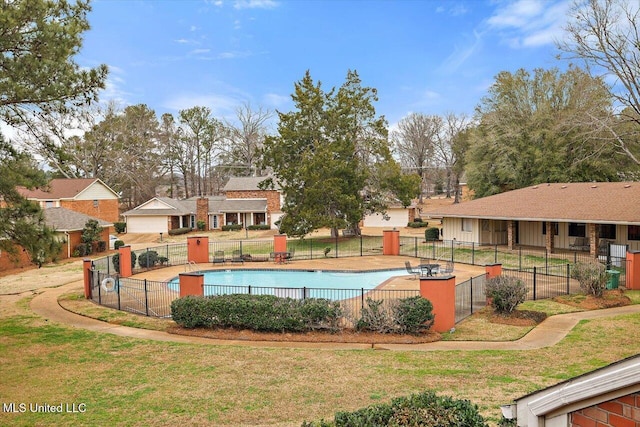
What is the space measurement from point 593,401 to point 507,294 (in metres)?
12.2

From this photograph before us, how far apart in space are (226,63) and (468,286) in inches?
1345

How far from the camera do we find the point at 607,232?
1045 inches

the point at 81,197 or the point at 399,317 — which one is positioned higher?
the point at 81,197

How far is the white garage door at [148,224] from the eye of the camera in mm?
49000

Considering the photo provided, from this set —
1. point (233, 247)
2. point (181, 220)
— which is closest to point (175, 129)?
point (181, 220)

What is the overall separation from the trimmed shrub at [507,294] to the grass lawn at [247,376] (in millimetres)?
1945

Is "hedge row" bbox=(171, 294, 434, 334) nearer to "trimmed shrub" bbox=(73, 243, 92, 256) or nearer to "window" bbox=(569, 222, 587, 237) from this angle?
"window" bbox=(569, 222, 587, 237)

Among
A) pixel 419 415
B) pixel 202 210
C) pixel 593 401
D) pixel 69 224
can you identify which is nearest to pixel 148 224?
pixel 202 210

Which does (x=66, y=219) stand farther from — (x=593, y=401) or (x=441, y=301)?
(x=593, y=401)

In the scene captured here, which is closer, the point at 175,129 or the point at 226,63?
the point at 226,63

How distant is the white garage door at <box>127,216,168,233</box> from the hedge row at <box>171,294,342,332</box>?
37.5 m

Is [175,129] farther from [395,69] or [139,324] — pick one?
[139,324]

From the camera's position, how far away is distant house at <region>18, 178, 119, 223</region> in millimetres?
44281

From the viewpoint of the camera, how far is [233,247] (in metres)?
36.5
